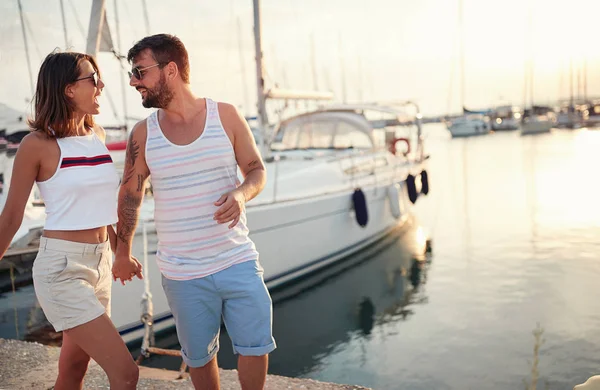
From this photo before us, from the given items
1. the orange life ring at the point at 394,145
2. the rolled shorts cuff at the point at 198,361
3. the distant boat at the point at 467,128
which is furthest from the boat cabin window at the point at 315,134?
the distant boat at the point at 467,128

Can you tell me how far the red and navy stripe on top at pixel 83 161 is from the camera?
2334mm

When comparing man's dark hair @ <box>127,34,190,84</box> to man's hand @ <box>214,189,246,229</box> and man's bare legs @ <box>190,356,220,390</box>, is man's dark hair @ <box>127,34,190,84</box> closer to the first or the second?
man's hand @ <box>214,189,246,229</box>

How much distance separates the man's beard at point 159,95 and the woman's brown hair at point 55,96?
0.99 ft

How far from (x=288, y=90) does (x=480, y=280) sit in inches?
197

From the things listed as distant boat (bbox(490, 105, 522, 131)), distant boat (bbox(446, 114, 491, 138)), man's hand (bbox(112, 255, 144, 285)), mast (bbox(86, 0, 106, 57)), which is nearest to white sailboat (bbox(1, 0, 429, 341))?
mast (bbox(86, 0, 106, 57))

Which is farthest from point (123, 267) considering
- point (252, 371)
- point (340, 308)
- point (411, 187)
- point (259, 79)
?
point (411, 187)

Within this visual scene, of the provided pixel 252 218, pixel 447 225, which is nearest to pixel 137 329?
pixel 252 218

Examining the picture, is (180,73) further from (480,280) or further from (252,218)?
(480,280)

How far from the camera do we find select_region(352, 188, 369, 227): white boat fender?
10688mm

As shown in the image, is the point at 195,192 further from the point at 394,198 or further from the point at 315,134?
the point at 315,134

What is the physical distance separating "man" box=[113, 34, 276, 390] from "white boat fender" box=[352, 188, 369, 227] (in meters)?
8.25

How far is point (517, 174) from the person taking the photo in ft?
88.3

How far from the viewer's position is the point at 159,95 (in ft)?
7.95

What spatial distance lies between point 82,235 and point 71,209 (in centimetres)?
12
